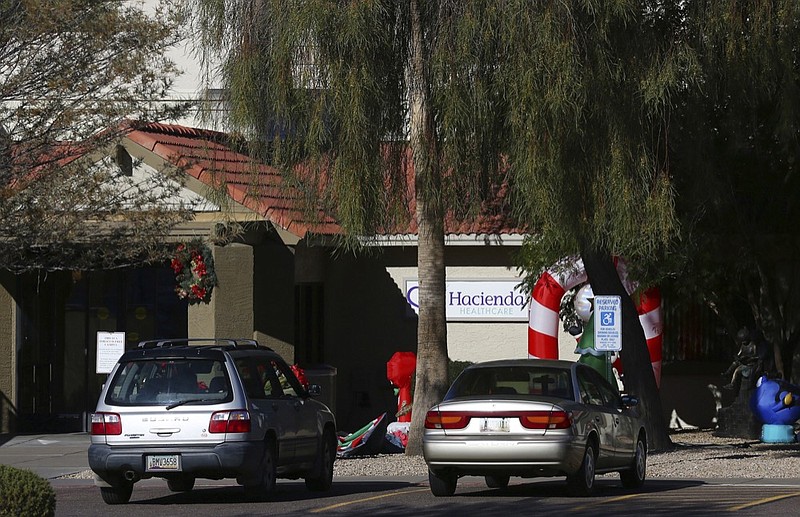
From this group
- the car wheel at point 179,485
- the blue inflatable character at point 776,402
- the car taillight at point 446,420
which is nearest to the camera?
the car taillight at point 446,420

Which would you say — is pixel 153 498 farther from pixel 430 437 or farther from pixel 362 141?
pixel 362 141

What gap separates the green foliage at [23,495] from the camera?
336 inches

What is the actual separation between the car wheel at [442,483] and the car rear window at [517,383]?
2.60 ft

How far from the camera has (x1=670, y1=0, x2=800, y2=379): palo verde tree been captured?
16.4 m

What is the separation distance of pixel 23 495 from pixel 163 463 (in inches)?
183

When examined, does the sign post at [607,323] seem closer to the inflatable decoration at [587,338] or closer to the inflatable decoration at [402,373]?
the inflatable decoration at [587,338]

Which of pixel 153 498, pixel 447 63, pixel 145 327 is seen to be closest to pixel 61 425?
pixel 145 327

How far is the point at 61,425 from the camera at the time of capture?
2350 centimetres

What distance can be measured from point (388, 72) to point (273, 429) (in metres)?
5.18

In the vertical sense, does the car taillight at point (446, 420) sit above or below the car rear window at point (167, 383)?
below

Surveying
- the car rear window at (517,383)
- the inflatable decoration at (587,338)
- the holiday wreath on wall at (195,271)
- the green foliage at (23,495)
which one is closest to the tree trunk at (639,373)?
the inflatable decoration at (587,338)

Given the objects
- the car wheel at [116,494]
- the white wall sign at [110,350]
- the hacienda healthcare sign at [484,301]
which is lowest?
the car wheel at [116,494]

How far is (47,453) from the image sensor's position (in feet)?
66.2

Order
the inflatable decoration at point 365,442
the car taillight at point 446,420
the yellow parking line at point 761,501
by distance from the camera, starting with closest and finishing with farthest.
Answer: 1. the yellow parking line at point 761,501
2. the car taillight at point 446,420
3. the inflatable decoration at point 365,442
